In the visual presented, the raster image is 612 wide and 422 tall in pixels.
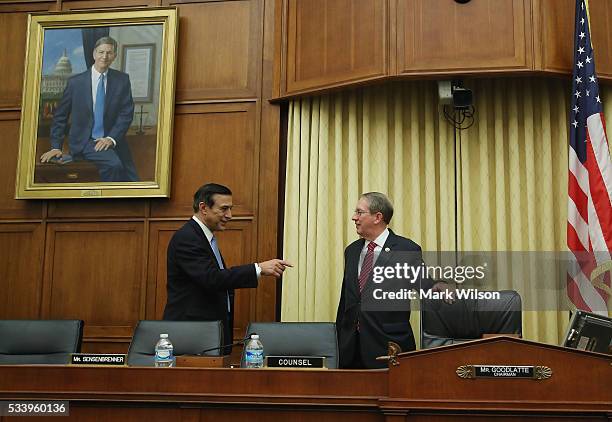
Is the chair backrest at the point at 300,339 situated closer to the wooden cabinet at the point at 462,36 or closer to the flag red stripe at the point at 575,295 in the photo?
the flag red stripe at the point at 575,295

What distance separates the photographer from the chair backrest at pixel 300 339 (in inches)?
160

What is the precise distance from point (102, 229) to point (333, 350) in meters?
2.74

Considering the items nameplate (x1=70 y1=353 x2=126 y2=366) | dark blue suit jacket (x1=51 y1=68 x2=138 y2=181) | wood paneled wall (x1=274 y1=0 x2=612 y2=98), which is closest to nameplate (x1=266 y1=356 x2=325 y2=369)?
nameplate (x1=70 y1=353 x2=126 y2=366)

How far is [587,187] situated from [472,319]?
4.22 feet

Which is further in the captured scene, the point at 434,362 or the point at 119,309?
the point at 119,309

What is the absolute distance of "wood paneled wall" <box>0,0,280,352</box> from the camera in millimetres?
5969

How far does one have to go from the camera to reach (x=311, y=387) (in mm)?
3090

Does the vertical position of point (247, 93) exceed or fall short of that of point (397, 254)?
it exceeds it

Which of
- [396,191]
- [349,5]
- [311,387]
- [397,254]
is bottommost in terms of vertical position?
[311,387]

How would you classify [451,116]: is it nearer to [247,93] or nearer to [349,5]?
[349,5]

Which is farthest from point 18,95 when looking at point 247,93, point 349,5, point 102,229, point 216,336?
point 216,336

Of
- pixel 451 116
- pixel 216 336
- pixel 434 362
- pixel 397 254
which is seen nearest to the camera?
pixel 434 362

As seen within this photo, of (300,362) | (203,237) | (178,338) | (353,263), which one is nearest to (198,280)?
(203,237)

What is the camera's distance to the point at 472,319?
15.1 ft
